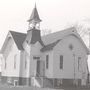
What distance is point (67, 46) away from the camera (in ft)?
99.7

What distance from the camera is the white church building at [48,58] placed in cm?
2964

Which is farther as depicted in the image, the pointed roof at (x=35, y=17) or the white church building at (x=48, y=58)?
the pointed roof at (x=35, y=17)

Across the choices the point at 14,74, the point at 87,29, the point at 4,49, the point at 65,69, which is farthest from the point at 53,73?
the point at 87,29

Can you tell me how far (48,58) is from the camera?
3044 centimetres

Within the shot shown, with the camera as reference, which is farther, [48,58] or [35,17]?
[35,17]

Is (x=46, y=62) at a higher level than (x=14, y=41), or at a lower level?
lower

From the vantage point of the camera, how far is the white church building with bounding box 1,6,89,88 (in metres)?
29.6

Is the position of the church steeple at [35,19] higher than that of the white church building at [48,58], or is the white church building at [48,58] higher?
the church steeple at [35,19]

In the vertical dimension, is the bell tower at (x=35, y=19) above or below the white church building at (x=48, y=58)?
above

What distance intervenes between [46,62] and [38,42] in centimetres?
290

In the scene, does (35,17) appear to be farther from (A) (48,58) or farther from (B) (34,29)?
(A) (48,58)

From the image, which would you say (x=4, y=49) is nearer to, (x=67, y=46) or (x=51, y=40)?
(x=51, y=40)

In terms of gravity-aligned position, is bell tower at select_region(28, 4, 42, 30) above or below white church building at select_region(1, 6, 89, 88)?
above

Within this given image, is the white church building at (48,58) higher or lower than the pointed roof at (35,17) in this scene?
lower
